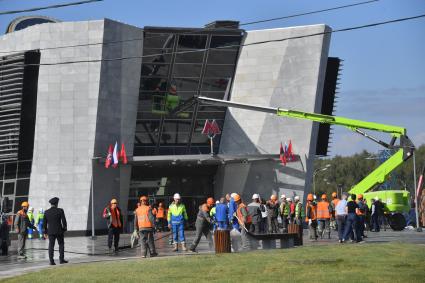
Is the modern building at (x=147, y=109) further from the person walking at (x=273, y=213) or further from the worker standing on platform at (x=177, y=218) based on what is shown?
the worker standing on platform at (x=177, y=218)

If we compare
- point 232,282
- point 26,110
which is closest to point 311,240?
point 232,282

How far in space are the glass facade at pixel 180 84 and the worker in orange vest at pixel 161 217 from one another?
6707 millimetres

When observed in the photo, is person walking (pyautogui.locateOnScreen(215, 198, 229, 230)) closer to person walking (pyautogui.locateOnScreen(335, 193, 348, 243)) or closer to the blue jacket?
the blue jacket

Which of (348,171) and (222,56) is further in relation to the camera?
(348,171)

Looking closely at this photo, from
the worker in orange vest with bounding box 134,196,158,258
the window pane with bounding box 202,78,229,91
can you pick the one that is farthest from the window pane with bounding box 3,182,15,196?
the worker in orange vest with bounding box 134,196,158,258

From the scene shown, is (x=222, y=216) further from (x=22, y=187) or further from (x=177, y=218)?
(x=22, y=187)

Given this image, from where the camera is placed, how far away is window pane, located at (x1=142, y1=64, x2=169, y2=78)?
47.3m

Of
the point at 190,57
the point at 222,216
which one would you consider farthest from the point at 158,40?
the point at 222,216

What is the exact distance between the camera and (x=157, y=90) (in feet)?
159

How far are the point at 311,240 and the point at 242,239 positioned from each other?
7281mm

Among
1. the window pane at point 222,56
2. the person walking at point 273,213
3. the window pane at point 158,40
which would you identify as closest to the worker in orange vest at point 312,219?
the person walking at point 273,213

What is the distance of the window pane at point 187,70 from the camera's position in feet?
157

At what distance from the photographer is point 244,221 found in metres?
22.2

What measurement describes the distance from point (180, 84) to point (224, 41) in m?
3.97
